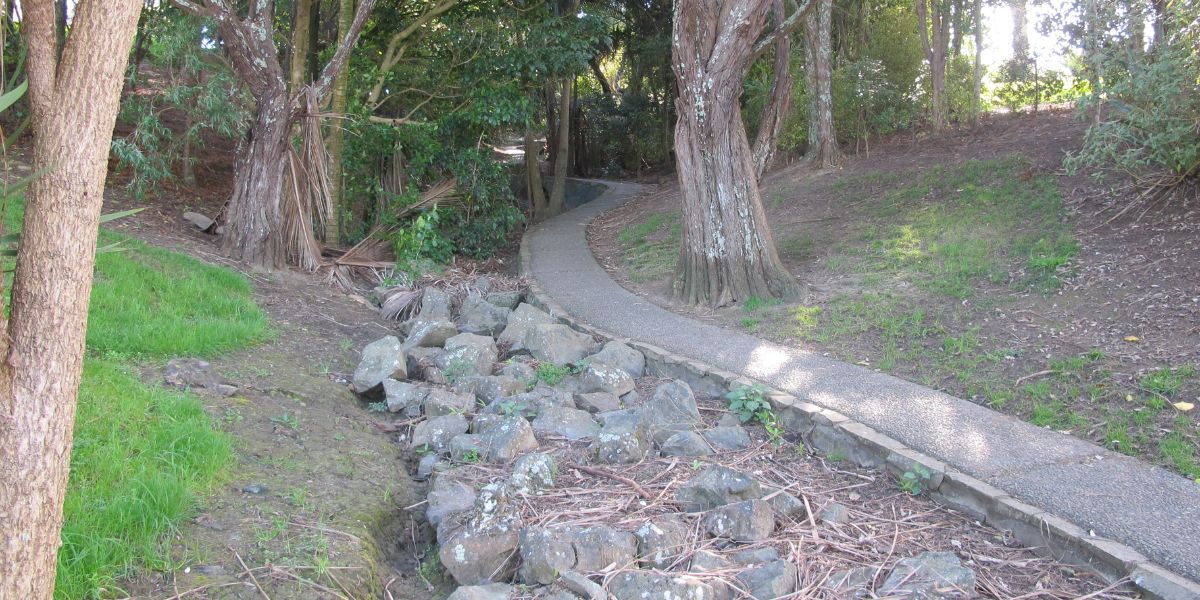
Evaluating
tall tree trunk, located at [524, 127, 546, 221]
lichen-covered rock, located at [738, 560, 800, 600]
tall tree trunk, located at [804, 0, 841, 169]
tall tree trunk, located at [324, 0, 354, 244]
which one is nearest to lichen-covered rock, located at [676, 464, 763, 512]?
lichen-covered rock, located at [738, 560, 800, 600]

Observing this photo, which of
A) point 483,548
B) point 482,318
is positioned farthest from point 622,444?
point 482,318

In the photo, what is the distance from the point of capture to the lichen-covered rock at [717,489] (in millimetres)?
4902

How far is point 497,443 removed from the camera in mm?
5848

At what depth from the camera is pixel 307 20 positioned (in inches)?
476

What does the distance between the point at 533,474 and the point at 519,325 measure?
356 cm

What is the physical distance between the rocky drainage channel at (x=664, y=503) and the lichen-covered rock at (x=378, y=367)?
0.01m

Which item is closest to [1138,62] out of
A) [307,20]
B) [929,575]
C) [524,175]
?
[929,575]

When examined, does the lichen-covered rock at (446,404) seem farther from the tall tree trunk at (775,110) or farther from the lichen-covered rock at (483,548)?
the tall tree trunk at (775,110)

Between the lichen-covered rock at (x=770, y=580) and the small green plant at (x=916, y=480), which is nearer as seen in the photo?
the lichen-covered rock at (x=770, y=580)

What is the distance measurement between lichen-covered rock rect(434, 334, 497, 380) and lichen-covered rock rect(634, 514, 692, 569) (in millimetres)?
3198

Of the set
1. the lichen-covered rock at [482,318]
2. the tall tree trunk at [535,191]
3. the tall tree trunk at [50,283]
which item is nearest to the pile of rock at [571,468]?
the lichen-covered rock at [482,318]

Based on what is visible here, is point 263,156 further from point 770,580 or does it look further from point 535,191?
point 535,191

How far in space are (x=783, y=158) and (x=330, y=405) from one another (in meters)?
12.4

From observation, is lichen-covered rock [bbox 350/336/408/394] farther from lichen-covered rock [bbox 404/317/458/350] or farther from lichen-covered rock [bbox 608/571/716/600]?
lichen-covered rock [bbox 608/571/716/600]
